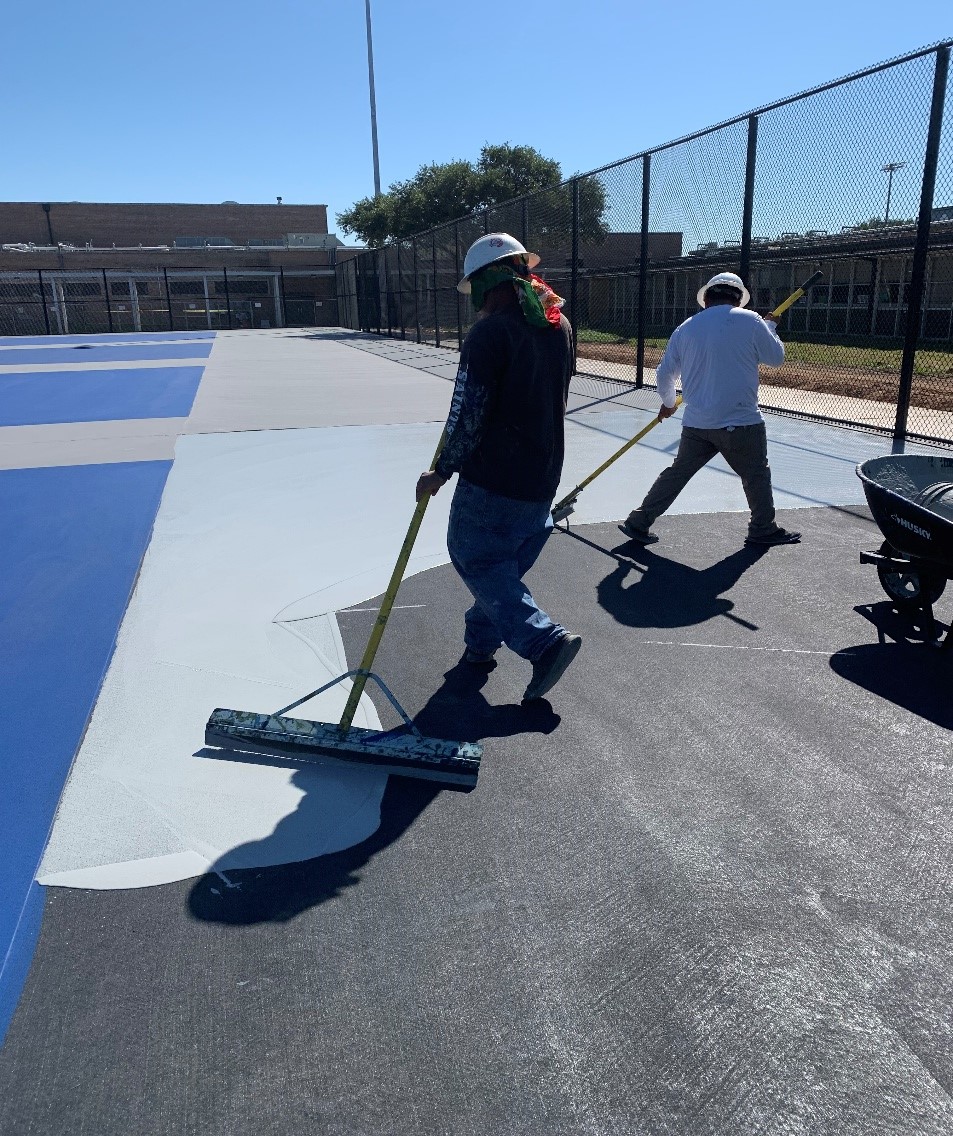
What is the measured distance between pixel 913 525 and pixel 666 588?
4.87ft

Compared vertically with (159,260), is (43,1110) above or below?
below

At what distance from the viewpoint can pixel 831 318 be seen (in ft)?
71.4

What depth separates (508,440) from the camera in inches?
143

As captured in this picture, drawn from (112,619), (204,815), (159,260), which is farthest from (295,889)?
(159,260)

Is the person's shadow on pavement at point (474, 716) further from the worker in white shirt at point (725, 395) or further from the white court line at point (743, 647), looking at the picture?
the worker in white shirt at point (725, 395)

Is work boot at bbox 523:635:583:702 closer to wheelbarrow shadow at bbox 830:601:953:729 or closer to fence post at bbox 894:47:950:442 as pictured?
wheelbarrow shadow at bbox 830:601:953:729

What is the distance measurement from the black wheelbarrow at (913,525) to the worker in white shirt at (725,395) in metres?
1.21

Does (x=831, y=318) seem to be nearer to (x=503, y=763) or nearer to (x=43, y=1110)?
(x=503, y=763)

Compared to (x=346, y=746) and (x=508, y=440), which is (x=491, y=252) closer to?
(x=508, y=440)

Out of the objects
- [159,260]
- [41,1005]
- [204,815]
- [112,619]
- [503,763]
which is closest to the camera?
[41,1005]

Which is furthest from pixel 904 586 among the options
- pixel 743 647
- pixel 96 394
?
pixel 96 394

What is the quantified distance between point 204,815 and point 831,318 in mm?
21962

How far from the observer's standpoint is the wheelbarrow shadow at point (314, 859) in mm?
2719

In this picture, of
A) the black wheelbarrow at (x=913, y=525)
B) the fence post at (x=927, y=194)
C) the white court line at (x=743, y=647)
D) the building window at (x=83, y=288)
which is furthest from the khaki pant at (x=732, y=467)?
the building window at (x=83, y=288)
